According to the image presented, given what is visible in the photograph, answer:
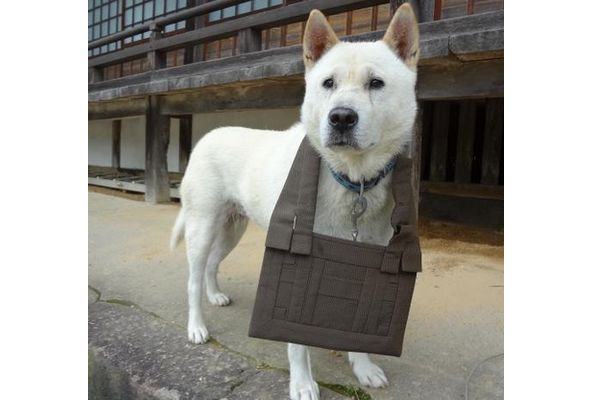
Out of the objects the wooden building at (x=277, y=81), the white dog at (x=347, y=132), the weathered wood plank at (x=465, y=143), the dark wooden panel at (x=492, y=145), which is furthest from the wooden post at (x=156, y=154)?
the white dog at (x=347, y=132)

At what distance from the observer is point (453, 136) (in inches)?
238

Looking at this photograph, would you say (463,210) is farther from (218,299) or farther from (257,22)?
(218,299)

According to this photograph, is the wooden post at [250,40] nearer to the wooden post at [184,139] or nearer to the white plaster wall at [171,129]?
the white plaster wall at [171,129]

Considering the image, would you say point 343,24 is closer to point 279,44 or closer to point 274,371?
point 279,44

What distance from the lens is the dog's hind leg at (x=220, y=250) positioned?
2.72 meters

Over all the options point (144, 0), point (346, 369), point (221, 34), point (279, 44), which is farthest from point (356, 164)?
point (144, 0)

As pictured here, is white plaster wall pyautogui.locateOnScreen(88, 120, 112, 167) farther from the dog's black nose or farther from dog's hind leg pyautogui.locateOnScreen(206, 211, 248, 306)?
the dog's black nose

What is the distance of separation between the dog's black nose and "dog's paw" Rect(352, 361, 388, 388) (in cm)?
104

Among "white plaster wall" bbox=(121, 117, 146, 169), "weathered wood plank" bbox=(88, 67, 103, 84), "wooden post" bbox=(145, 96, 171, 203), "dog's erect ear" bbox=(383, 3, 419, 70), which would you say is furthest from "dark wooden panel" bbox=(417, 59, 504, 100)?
"white plaster wall" bbox=(121, 117, 146, 169)

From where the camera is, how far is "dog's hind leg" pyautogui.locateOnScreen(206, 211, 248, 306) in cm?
272

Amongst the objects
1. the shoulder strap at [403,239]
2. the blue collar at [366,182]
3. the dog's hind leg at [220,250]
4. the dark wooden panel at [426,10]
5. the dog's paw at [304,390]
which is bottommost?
the dog's paw at [304,390]

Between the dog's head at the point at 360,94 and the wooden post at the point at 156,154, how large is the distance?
4.98m

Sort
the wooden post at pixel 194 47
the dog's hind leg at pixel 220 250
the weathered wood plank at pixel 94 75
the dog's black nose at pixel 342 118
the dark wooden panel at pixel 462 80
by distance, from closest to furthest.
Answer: the dog's black nose at pixel 342 118, the dog's hind leg at pixel 220 250, the dark wooden panel at pixel 462 80, the wooden post at pixel 194 47, the weathered wood plank at pixel 94 75

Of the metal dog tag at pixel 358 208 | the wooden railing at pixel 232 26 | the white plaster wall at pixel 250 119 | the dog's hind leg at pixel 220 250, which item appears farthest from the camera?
the white plaster wall at pixel 250 119
